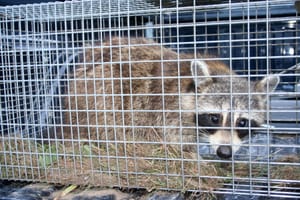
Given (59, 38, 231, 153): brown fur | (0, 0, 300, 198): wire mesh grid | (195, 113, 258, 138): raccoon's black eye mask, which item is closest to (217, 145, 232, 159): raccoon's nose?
(0, 0, 300, 198): wire mesh grid

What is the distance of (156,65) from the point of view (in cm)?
324

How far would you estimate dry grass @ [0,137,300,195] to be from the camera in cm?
238

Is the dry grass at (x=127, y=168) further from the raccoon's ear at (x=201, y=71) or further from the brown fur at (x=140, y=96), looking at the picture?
the raccoon's ear at (x=201, y=71)

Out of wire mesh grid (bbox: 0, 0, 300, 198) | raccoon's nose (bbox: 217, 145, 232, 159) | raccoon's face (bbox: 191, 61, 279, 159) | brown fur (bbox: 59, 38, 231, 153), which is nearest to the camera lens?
wire mesh grid (bbox: 0, 0, 300, 198)

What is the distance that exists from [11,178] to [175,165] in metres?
1.23

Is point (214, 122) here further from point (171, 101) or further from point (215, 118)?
point (171, 101)

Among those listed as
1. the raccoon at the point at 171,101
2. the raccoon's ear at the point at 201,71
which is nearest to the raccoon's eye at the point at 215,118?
the raccoon at the point at 171,101

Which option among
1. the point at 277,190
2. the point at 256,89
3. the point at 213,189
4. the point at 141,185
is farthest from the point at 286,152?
the point at 141,185

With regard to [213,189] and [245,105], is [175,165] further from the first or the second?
[245,105]

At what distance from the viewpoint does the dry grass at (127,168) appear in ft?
7.82

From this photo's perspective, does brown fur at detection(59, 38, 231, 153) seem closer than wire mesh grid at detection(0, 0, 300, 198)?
No

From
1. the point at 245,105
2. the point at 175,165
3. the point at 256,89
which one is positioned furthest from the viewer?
the point at 256,89

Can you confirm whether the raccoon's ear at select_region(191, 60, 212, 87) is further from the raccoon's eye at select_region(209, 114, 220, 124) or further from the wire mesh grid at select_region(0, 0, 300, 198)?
the raccoon's eye at select_region(209, 114, 220, 124)

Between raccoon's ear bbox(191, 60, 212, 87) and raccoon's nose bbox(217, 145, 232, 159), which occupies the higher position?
raccoon's ear bbox(191, 60, 212, 87)
